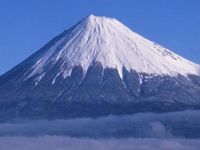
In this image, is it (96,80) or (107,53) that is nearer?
(96,80)

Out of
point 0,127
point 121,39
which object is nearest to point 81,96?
point 0,127

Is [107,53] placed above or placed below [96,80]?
above

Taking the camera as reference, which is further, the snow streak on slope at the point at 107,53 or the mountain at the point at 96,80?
the snow streak on slope at the point at 107,53

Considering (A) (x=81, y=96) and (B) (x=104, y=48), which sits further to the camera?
(B) (x=104, y=48)

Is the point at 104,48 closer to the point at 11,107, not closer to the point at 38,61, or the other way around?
the point at 38,61

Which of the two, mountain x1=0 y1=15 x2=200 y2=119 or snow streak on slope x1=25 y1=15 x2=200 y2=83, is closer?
mountain x1=0 y1=15 x2=200 y2=119
